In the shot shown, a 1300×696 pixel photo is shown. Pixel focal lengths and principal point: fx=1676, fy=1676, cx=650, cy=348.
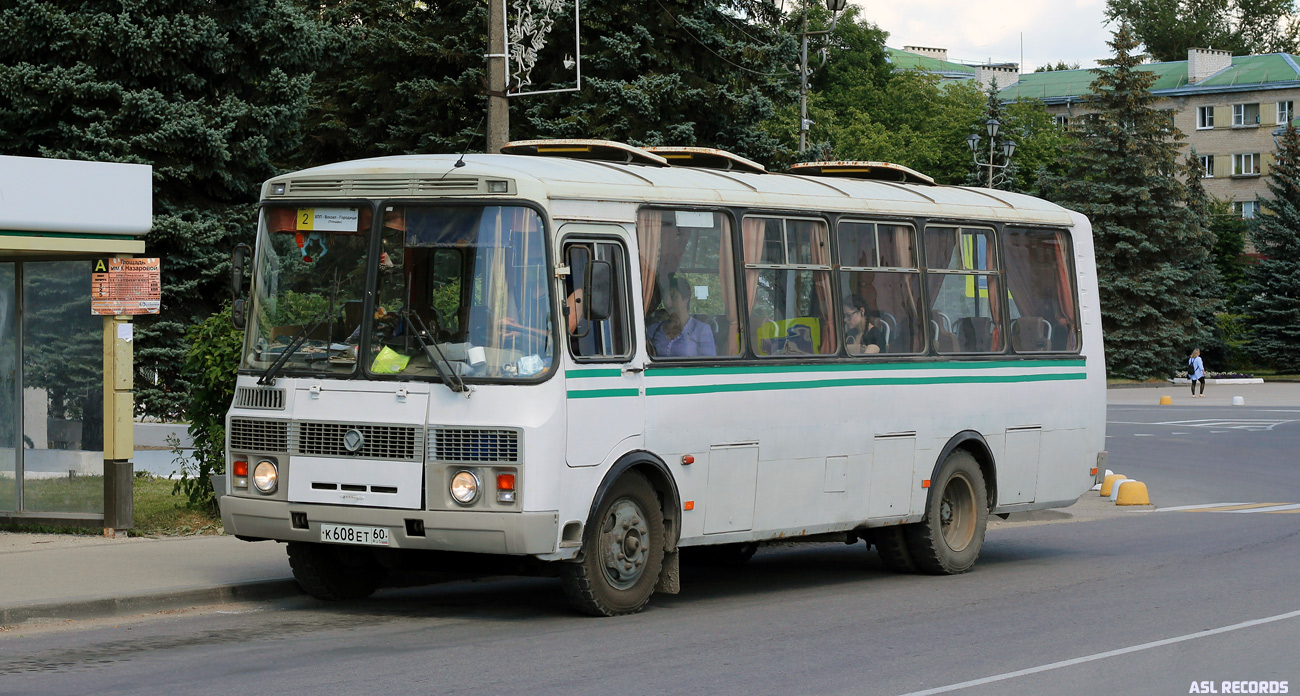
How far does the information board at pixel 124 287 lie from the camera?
14609 mm

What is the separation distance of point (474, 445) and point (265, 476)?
1.59 meters

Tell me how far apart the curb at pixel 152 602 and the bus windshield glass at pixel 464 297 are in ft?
7.51

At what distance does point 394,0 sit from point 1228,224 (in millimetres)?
58375

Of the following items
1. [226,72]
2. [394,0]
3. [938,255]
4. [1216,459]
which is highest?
[394,0]

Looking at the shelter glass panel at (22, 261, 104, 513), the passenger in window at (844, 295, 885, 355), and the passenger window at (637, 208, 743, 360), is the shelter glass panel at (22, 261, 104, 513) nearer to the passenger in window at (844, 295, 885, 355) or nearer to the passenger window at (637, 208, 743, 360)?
the passenger window at (637, 208, 743, 360)

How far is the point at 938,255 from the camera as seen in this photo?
1440 cm

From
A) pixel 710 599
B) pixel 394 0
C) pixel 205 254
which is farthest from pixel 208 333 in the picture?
pixel 394 0

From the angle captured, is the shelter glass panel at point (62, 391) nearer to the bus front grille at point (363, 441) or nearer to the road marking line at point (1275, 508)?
the bus front grille at point (363, 441)

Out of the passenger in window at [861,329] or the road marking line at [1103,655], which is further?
the passenger in window at [861,329]

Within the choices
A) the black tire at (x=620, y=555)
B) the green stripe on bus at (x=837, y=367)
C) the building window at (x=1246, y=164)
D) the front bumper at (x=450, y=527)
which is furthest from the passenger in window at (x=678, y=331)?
the building window at (x=1246, y=164)

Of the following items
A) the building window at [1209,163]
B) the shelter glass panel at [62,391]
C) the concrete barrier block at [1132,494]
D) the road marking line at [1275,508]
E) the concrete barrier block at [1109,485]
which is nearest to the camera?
the shelter glass panel at [62,391]

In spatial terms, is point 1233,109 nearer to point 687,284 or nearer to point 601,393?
point 687,284

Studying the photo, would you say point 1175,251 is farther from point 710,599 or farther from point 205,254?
point 710,599

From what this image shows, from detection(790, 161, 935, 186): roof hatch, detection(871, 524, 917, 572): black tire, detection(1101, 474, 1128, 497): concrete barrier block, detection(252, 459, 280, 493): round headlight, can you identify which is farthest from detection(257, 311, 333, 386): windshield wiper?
detection(1101, 474, 1128, 497): concrete barrier block
